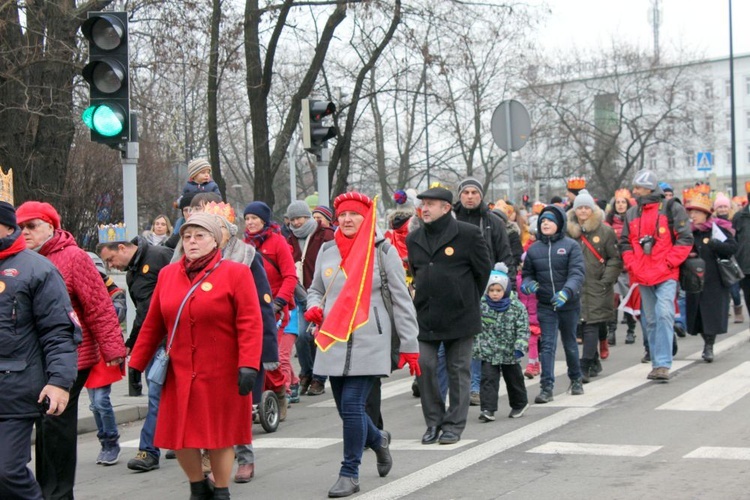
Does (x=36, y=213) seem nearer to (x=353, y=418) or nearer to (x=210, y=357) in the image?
(x=210, y=357)

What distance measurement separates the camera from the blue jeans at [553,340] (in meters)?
10.4

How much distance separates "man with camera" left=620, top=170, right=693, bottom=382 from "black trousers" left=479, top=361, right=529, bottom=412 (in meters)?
2.39

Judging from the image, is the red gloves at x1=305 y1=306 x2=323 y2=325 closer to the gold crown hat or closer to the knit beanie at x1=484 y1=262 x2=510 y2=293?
the knit beanie at x1=484 y1=262 x2=510 y2=293

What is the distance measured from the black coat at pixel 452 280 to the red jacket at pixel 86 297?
258cm

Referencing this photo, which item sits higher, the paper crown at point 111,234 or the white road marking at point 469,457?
the paper crown at point 111,234

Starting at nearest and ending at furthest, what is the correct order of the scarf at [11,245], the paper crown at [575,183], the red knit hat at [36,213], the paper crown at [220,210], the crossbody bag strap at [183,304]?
the scarf at [11,245] < the crossbody bag strap at [183,304] < the red knit hat at [36,213] < the paper crown at [220,210] < the paper crown at [575,183]

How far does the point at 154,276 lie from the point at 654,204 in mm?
5387

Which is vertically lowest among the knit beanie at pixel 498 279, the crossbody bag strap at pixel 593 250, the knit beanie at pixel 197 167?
the knit beanie at pixel 498 279

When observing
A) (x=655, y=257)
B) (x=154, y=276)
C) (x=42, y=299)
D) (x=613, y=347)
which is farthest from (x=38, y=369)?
(x=613, y=347)

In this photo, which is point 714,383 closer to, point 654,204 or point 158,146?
point 654,204

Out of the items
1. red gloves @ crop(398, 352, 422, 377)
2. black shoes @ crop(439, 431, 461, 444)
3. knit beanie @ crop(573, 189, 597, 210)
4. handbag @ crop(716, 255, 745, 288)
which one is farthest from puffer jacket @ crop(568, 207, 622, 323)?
red gloves @ crop(398, 352, 422, 377)

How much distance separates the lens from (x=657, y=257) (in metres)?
11.4

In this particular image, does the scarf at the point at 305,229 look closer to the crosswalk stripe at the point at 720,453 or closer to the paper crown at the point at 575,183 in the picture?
the crosswalk stripe at the point at 720,453

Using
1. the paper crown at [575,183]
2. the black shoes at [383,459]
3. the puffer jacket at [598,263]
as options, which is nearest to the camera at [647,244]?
the puffer jacket at [598,263]
